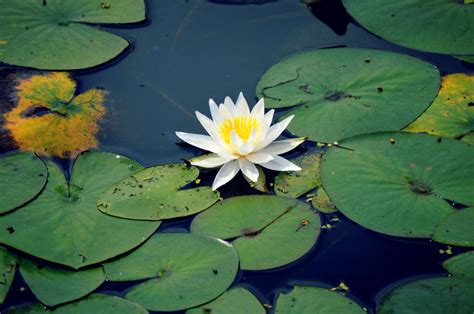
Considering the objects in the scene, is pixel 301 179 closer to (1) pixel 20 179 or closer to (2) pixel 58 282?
(2) pixel 58 282

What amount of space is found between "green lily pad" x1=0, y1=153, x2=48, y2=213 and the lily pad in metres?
2.13

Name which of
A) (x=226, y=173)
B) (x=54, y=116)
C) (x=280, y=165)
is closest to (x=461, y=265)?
(x=280, y=165)

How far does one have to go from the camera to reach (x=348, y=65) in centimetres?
407

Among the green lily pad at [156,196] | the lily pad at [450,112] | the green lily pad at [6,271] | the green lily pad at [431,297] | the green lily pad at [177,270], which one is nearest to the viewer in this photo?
the green lily pad at [431,297]

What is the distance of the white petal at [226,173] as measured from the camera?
342 cm

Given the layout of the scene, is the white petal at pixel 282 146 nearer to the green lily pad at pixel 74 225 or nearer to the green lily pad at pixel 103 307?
the green lily pad at pixel 74 225

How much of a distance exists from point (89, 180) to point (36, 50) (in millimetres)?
1271

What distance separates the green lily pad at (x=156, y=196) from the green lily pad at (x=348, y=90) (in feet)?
2.37

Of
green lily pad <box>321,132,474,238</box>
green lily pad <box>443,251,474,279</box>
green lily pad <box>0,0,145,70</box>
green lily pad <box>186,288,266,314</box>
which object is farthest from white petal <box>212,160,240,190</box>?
green lily pad <box>0,0,145,70</box>

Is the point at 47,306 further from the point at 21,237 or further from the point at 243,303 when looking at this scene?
the point at 243,303

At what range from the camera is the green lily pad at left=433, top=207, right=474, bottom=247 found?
309 cm

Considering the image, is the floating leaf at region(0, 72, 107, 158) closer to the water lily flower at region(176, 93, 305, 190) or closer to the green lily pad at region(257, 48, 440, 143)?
the water lily flower at region(176, 93, 305, 190)

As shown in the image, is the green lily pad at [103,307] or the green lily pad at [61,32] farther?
the green lily pad at [61,32]

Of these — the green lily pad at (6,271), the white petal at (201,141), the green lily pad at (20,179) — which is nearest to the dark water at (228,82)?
the green lily pad at (6,271)
